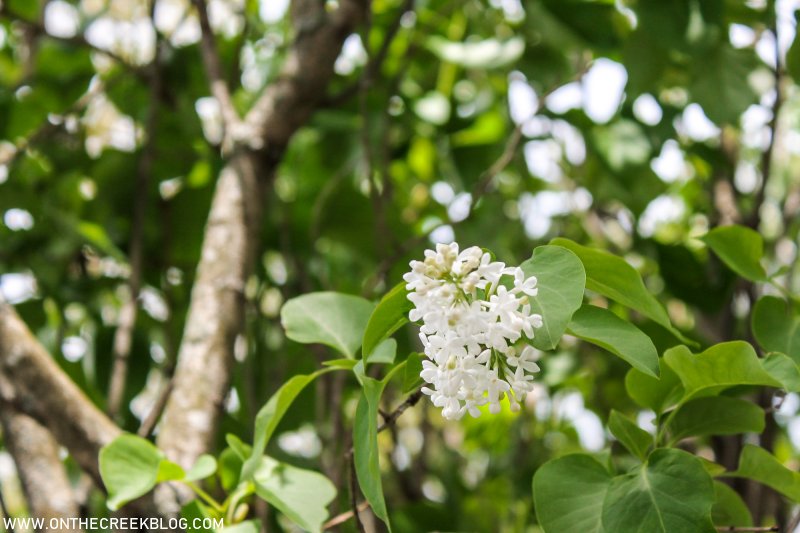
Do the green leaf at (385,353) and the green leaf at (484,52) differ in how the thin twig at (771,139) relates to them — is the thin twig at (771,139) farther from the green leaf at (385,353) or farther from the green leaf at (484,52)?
the green leaf at (385,353)

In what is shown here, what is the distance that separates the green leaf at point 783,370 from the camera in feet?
1.27

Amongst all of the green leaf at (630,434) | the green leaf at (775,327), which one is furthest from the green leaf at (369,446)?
the green leaf at (775,327)

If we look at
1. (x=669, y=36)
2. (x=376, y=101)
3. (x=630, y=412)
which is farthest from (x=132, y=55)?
(x=630, y=412)

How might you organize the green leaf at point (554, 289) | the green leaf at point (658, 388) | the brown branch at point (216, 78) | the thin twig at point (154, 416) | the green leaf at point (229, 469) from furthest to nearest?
the brown branch at point (216, 78), the thin twig at point (154, 416), the green leaf at point (229, 469), the green leaf at point (658, 388), the green leaf at point (554, 289)

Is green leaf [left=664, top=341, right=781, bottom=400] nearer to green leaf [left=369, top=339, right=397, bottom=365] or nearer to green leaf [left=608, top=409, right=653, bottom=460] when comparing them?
green leaf [left=608, top=409, right=653, bottom=460]

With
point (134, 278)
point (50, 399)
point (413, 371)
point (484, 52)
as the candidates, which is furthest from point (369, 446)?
point (484, 52)

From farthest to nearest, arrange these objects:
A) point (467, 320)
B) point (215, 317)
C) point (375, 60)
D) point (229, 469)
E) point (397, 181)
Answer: point (397, 181)
point (375, 60)
point (215, 317)
point (229, 469)
point (467, 320)

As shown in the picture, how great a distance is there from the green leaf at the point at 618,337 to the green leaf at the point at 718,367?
5 cm

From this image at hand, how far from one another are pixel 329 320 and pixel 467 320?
0.17 meters

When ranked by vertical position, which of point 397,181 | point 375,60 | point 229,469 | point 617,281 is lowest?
point 397,181

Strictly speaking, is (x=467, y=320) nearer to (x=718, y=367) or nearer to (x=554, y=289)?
(x=554, y=289)

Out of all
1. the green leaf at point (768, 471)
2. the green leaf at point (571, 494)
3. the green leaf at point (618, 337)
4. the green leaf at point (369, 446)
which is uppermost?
the green leaf at point (618, 337)

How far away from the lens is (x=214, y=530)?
50 cm

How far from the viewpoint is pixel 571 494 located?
1.39 feet
